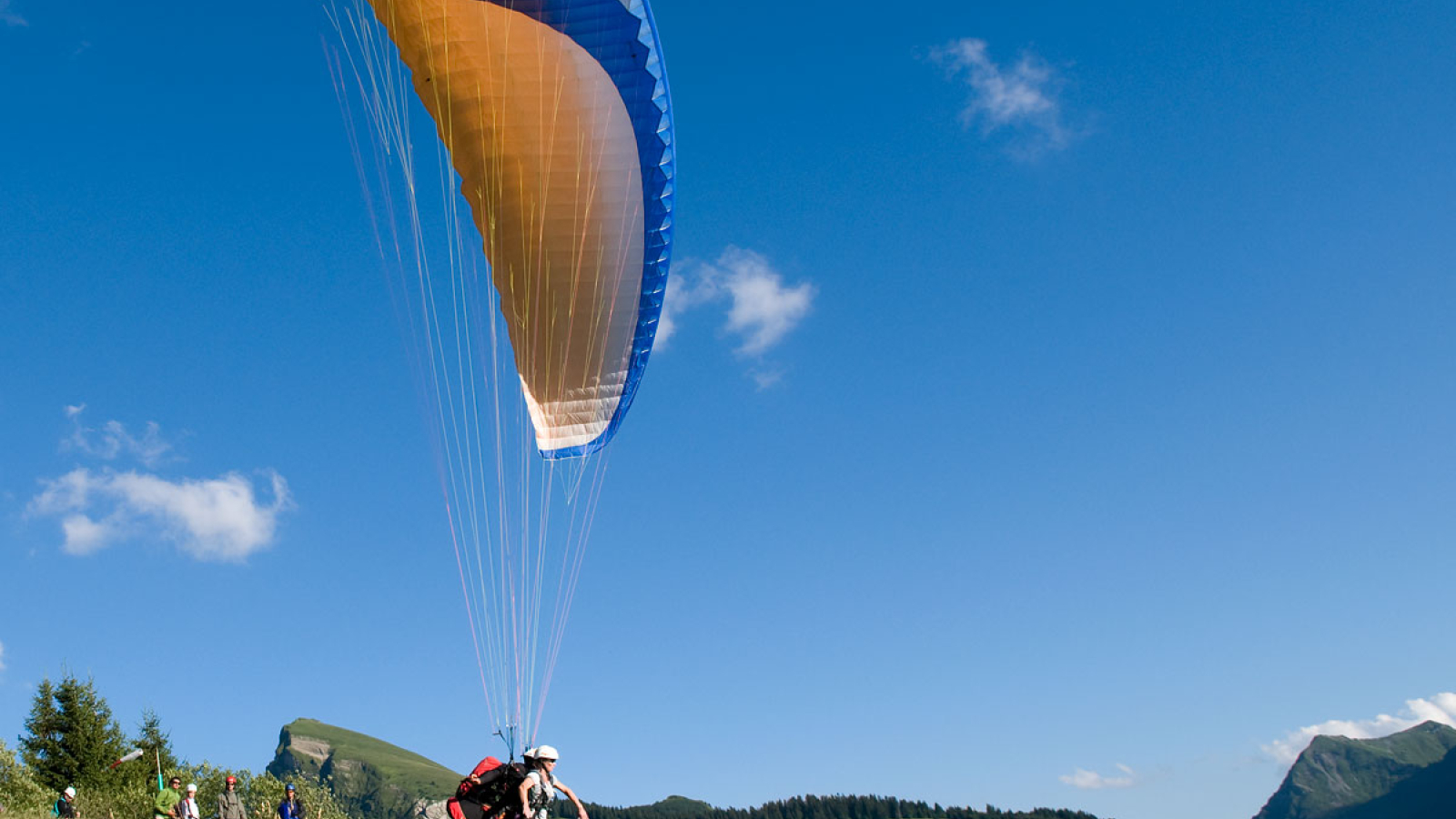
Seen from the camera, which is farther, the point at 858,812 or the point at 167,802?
the point at 858,812

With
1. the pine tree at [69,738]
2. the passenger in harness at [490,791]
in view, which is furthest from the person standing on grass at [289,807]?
the pine tree at [69,738]

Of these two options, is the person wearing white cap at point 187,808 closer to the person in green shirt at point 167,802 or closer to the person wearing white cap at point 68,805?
the person in green shirt at point 167,802

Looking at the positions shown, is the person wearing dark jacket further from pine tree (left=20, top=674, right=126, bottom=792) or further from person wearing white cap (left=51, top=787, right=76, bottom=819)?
pine tree (left=20, top=674, right=126, bottom=792)

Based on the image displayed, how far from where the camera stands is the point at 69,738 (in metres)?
29.2

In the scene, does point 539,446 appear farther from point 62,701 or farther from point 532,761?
point 62,701

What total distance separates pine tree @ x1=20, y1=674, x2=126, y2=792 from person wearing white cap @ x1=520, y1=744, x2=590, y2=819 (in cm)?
2646

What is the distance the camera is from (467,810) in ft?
29.0

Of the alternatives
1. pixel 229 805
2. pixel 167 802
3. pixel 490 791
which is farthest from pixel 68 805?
pixel 490 791

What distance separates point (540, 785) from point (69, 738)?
2757 cm

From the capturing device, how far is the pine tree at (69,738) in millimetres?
28766

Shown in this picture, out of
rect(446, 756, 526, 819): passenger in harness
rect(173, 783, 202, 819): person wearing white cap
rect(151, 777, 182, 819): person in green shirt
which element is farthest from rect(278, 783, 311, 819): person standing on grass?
rect(446, 756, 526, 819): passenger in harness

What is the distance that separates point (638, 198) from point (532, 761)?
769 centimetres

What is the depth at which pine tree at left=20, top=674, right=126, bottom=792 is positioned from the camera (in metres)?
28.8

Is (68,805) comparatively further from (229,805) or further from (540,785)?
(540,785)
